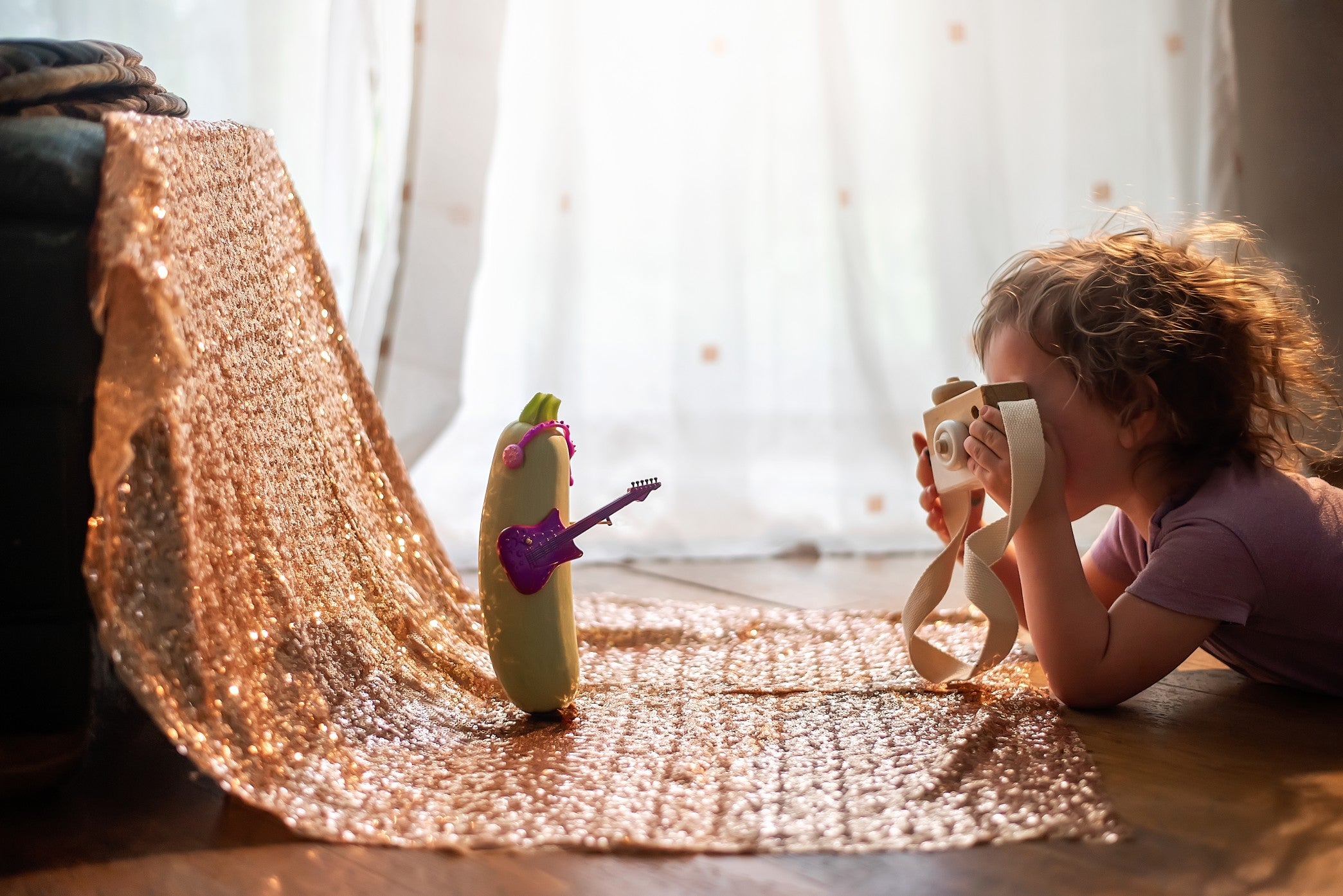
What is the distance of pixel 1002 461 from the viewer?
898 millimetres

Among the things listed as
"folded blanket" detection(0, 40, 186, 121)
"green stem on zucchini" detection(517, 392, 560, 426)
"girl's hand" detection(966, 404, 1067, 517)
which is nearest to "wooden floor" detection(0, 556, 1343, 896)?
"girl's hand" detection(966, 404, 1067, 517)

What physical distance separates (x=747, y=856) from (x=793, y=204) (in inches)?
54.6

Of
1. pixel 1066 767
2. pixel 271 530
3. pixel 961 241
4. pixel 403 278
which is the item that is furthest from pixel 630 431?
pixel 1066 767

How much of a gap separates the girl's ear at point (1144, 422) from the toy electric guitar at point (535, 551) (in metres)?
0.40

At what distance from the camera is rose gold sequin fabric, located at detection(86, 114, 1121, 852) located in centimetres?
66

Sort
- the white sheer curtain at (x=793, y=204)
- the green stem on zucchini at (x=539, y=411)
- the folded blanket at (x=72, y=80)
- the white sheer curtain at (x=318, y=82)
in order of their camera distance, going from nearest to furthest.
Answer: the folded blanket at (x=72, y=80) < the green stem on zucchini at (x=539, y=411) < the white sheer curtain at (x=318, y=82) < the white sheer curtain at (x=793, y=204)

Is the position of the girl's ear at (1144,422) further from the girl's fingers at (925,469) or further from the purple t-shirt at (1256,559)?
the girl's fingers at (925,469)

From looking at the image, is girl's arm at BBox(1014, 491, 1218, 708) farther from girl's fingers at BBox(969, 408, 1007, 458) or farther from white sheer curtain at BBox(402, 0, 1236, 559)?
white sheer curtain at BBox(402, 0, 1236, 559)

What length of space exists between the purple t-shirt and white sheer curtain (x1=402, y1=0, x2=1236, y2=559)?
0.90 m

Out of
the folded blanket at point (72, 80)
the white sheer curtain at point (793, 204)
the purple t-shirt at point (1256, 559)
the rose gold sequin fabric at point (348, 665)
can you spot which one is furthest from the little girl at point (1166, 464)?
the white sheer curtain at point (793, 204)

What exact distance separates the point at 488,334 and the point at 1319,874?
147 cm

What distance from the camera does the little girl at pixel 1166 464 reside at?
2.87ft

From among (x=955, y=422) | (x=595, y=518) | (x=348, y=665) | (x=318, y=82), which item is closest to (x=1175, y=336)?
(x=955, y=422)

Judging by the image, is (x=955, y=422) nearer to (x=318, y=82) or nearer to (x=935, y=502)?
(x=935, y=502)
